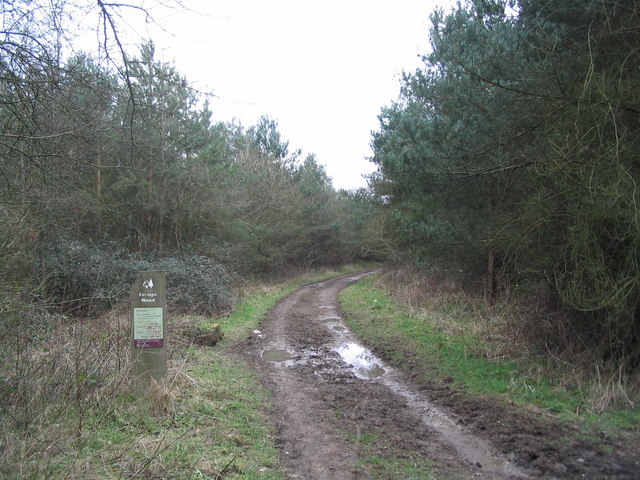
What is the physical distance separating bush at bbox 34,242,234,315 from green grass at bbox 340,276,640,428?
200 inches

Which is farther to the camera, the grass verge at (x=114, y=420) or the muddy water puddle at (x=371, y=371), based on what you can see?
the muddy water puddle at (x=371, y=371)

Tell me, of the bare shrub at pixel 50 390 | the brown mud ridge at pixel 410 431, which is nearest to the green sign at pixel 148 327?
the bare shrub at pixel 50 390

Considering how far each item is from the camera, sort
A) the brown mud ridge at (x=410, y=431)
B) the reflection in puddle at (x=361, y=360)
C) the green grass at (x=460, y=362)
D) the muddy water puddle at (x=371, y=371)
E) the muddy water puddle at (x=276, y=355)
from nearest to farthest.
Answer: the brown mud ridge at (x=410, y=431)
the muddy water puddle at (x=371, y=371)
the green grass at (x=460, y=362)
the reflection in puddle at (x=361, y=360)
the muddy water puddle at (x=276, y=355)

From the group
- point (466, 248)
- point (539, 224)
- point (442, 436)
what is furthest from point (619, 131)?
point (466, 248)

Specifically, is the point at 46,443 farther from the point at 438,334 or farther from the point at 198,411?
the point at 438,334

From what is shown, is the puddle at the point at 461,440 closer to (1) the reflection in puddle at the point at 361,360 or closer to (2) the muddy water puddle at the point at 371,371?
(2) the muddy water puddle at the point at 371,371

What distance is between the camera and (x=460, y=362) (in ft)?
28.1

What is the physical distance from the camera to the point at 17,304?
16.6 ft

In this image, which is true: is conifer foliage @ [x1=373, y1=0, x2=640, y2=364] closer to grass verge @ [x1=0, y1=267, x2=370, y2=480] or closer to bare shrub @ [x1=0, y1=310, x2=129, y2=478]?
grass verge @ [x1=0, y1=267, x2=370, y2=480]

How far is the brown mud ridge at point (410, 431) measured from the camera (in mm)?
4574

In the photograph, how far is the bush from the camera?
12008mm

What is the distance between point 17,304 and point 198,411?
2532 mm

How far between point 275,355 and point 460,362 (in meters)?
3.99

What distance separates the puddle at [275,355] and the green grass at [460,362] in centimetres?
213
